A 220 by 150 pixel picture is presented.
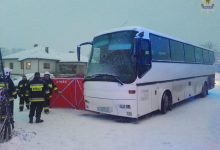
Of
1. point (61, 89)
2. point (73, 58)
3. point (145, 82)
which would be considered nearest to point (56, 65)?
point (73, 58)

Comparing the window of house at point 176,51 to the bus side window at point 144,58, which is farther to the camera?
the window of house at point 176,51

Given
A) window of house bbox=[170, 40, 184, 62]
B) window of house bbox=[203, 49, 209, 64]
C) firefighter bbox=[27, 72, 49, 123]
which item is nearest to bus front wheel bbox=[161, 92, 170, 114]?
window of house bbox=[170, 40, 184, 62]

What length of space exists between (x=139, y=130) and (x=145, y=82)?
2029mm

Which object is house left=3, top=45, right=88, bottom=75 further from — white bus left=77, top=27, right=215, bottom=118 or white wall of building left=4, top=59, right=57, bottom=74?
white bus left=77, top=27, right=215, bottom=118

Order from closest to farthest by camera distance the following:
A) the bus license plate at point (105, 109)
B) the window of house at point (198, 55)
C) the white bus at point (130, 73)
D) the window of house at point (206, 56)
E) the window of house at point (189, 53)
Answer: the white bus at point (130, 73)
the bus license plate at point (105, 109)
the window of house at point (189, 53)
the window of house at point (198, 55)
the window of house at point (206, 56)

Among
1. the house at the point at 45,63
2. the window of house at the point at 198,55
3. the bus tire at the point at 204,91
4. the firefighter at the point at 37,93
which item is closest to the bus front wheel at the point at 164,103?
the firefighter at the point at 37,93

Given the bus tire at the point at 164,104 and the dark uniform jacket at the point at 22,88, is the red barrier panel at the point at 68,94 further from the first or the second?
the bus tire at the point at 164,104

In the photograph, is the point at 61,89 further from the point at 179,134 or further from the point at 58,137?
the point at 179,134

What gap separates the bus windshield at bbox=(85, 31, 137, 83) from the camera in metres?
10.4

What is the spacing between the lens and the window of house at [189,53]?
16.0 metres

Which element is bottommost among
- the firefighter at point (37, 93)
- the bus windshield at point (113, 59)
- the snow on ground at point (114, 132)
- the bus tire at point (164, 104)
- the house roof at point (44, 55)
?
the snow on ground at point (114, 132)

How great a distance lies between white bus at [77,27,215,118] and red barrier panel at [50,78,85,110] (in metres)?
2.11

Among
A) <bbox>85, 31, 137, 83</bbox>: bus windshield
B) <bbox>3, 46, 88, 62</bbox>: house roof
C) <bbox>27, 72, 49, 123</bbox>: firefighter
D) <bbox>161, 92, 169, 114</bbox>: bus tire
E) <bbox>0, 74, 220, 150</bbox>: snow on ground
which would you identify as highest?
<bbox>3, 46, 88, 62</bbox>: house roof

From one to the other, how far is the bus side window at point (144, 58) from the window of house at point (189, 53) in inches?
218
